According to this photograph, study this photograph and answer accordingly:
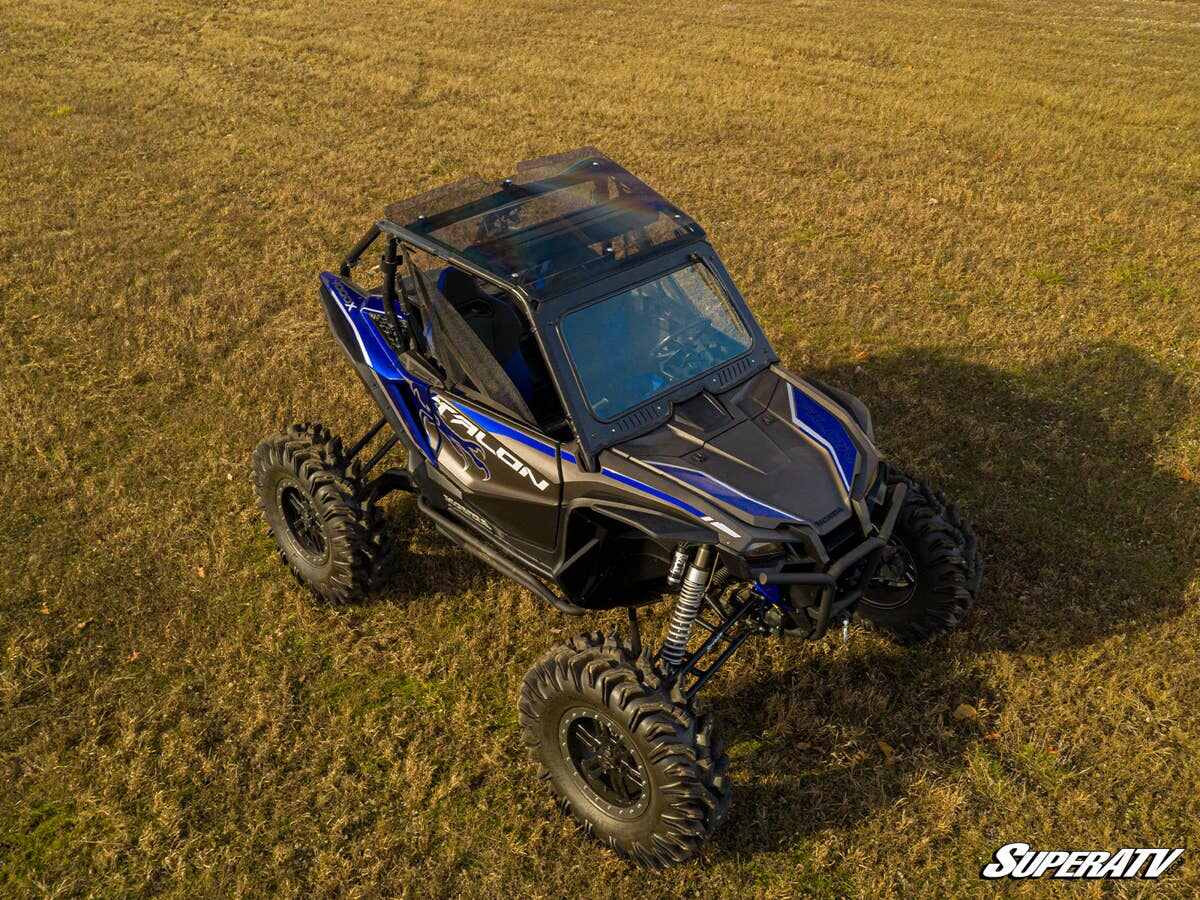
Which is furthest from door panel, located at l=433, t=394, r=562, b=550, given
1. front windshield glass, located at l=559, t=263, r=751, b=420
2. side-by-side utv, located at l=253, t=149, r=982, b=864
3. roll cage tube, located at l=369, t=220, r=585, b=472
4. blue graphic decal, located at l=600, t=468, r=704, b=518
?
front windshield glass, located at l=559, t=263, r=751, b=420

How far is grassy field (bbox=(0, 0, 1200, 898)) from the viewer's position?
5406 mm

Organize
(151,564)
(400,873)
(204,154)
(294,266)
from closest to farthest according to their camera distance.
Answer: (400,873), (151,564), (294,266), (204,154)

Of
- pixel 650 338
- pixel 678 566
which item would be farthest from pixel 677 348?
pixel 678 566

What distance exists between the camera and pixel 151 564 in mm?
7238

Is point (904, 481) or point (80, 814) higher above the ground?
point (904, 481)

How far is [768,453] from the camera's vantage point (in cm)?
530

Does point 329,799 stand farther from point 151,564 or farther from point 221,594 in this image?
point 151,564

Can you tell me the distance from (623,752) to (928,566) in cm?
217

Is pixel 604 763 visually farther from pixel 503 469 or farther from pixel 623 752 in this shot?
pixel 503 469

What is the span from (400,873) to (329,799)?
659mm

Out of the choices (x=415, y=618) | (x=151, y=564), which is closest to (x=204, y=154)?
(x=151, y=564)

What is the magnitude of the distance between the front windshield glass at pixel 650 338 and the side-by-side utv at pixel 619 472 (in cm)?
1

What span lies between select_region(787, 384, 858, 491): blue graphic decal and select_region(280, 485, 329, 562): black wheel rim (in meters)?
3.25

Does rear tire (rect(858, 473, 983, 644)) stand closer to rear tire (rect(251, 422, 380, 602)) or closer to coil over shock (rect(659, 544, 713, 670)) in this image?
coil over shock (rect(659, 544, 713, 670))
